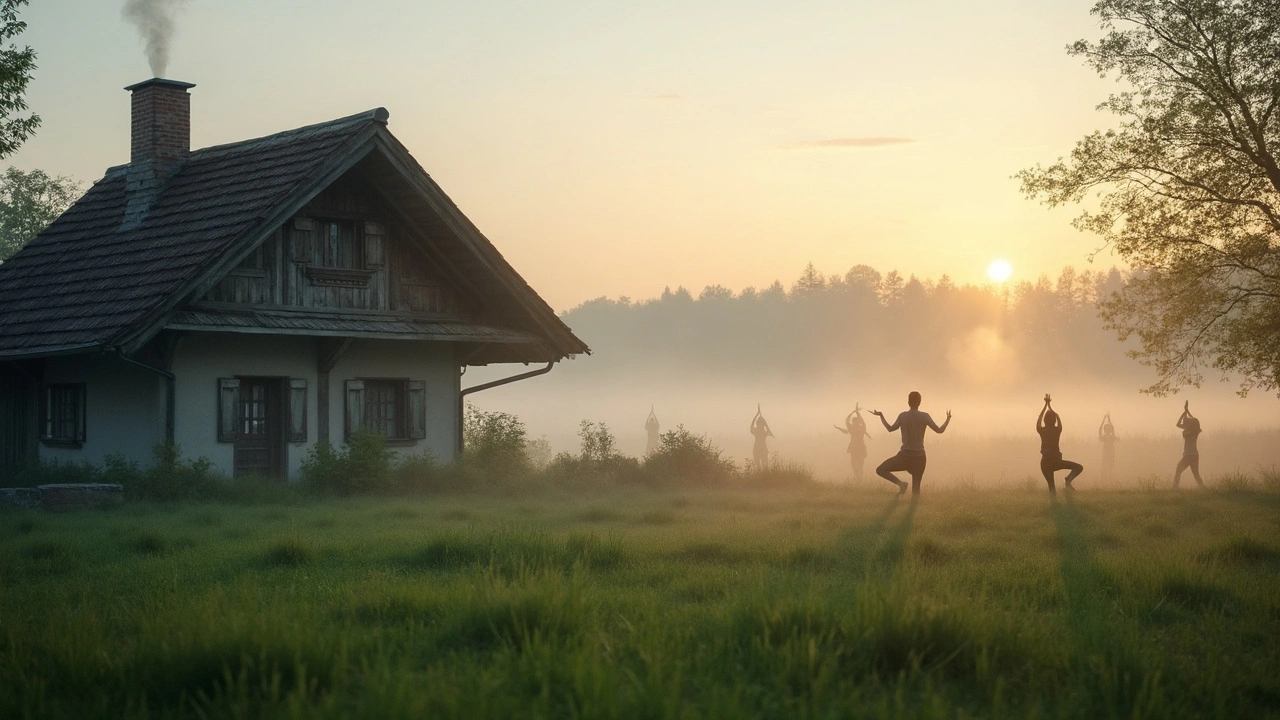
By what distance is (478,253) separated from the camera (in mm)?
21672

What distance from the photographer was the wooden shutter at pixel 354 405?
21.3m

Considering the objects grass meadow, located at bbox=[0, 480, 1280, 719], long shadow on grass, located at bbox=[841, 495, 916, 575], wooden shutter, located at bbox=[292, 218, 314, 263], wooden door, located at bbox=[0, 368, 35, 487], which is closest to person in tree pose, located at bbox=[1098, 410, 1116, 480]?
long shadow on grass, located at bbox=[841, 495, 916, 575]

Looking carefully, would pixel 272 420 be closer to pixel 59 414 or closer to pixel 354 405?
pixel 354 405

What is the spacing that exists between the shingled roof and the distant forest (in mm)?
97903

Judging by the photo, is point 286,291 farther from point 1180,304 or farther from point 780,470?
point 1180,304

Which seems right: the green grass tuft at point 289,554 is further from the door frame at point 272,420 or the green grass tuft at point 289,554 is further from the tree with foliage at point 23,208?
the tree with foliage at point 23,208

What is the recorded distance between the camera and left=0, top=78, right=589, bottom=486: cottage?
18.7 meters

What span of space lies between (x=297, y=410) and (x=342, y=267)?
2.63m

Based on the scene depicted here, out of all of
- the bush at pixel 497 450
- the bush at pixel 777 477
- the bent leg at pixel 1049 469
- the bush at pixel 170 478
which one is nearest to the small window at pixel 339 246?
the bush at pixel 497 450

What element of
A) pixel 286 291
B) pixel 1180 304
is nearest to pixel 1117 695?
pixel 286 291

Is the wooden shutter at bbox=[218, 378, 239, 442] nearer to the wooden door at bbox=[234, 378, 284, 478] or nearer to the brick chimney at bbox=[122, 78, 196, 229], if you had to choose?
the wooden door at bbox=[234, 378, 284, 478]

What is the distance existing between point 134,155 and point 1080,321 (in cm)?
11639

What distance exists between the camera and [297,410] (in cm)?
2041

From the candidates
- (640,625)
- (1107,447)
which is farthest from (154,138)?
(1107,447)
